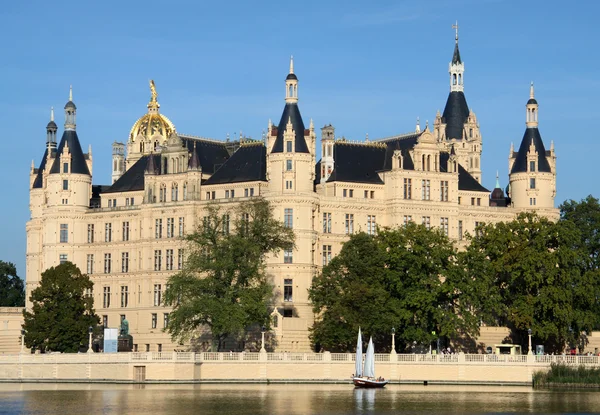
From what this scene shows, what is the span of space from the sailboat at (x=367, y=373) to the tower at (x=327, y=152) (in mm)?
26649

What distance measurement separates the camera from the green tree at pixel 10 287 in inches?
7569

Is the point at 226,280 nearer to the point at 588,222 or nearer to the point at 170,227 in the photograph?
the point at 170,227

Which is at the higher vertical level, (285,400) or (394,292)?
(394,292)

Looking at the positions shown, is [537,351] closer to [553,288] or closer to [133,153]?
[553,288]

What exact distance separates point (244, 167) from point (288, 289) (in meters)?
12.2

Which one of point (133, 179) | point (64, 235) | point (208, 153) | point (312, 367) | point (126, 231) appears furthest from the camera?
point (133, 179)

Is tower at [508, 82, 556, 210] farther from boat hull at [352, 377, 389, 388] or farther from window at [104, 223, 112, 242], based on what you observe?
boat hull at [352, 377, 389, 388]

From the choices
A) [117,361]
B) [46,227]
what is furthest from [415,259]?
[46,227]

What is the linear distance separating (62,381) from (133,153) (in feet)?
131

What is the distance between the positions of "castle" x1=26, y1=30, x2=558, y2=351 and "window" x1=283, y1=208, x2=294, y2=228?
0.11 m

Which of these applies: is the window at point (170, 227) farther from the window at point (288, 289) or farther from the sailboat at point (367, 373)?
the sailboat at point (367, 373)

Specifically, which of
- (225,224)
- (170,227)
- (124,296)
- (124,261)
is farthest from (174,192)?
(124,296)

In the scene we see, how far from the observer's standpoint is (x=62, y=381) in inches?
5477

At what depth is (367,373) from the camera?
131 metres
